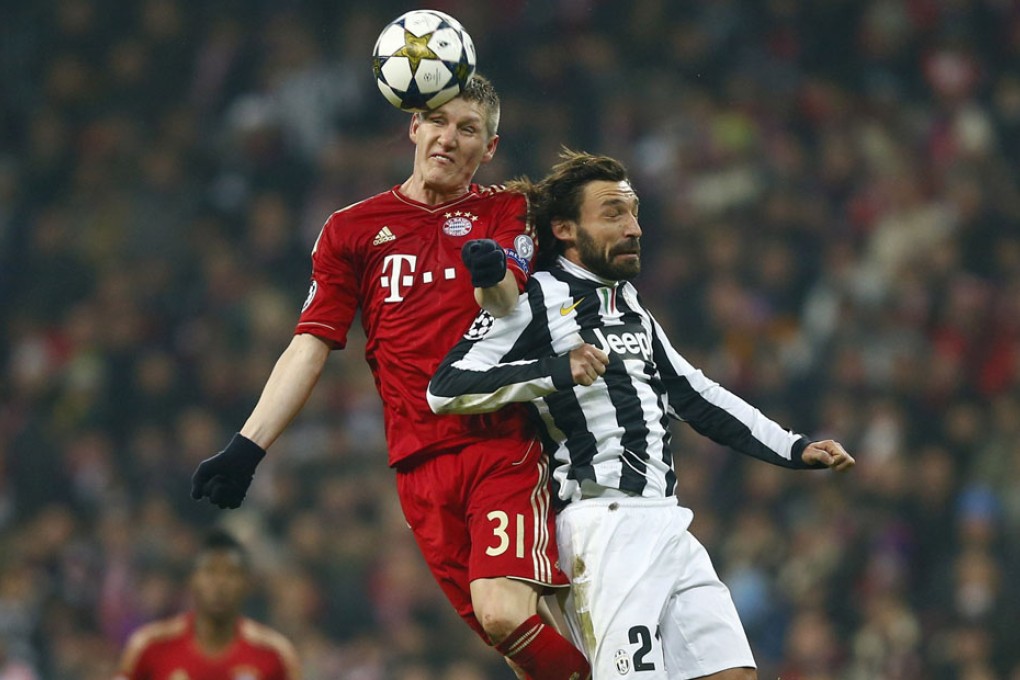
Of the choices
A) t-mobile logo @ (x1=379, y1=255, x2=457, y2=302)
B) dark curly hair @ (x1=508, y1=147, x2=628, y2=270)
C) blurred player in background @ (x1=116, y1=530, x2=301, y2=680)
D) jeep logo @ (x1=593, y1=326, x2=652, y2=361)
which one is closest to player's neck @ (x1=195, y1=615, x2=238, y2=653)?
blurred player in background @ (x1=116, y1=530, x2=301, y2=680)

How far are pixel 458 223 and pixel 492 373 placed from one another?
0.64m

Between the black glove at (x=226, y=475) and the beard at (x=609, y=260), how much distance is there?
121cm

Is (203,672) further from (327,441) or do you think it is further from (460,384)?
(327,441)

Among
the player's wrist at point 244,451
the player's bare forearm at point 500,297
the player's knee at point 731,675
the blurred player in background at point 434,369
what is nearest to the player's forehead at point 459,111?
the blurred player in background at point 434,369

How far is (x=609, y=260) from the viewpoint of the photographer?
4.86m

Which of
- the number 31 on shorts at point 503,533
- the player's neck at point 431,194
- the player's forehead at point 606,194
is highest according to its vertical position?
the player's neck at point 431,194

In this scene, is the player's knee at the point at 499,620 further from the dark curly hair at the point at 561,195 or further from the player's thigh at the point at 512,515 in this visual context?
the dark curly hair at the point at 561,195

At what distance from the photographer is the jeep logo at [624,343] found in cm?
482

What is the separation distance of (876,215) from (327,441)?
14.3ft

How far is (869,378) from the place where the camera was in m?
10.5

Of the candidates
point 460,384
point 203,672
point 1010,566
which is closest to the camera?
point 460,384

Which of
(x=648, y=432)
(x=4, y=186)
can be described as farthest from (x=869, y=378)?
(x=4, y=186)

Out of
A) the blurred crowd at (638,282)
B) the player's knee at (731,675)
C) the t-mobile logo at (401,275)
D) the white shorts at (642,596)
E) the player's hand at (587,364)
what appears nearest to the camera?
the player's hand at (587,364)

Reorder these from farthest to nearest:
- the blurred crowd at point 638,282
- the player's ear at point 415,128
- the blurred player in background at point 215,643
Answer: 1. the blurred crowd at point 638,282
2. the blurred player in background at point 215,643
3. the player's ear at point 415,128
